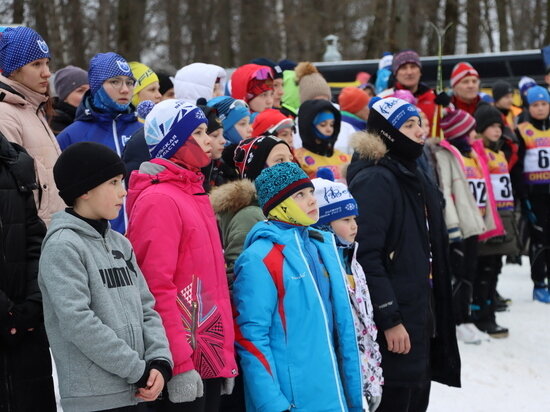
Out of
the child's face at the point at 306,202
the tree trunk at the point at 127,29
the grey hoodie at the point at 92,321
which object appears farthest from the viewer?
the tree trunk at the point at 127,29

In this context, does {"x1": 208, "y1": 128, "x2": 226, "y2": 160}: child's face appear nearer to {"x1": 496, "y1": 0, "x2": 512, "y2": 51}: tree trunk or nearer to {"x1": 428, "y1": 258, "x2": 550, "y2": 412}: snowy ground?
{"x1": 428, "y1": 258, "x2": 550, "y2": 412}: snowy ground

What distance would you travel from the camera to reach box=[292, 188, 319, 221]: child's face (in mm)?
3900

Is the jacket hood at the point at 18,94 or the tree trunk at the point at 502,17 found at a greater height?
the tree trunk at the point at 502,17

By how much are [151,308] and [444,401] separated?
366 centimetres

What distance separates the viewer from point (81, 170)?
126 inches

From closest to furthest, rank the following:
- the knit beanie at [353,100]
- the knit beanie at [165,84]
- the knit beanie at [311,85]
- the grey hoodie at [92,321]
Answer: the grey hoodie at [92,321] < the knit beanie at [165,84] < the knit beanie at [311,85] < the knit beanie at [353,100]

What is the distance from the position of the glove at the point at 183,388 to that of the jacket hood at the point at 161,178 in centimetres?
74

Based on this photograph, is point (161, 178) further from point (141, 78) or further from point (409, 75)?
point (409, 75)

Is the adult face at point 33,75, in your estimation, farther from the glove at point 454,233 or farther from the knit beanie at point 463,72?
the knit beanie at point 463,72

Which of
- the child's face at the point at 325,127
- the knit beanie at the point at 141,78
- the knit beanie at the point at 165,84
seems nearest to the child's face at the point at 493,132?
the child's face at the point at 325,127

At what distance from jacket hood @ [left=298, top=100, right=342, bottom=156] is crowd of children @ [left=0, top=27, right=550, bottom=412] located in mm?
627

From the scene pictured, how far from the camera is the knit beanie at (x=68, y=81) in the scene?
6.49 meters

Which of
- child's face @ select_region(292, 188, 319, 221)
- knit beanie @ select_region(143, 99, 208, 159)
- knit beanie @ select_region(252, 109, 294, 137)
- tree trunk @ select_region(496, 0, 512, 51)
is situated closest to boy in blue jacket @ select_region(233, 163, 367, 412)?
child's face @ select_region(292, 188, 319, 221)

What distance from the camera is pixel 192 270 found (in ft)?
11.4
